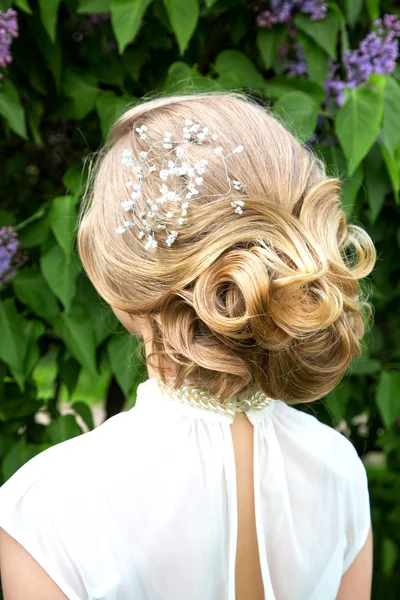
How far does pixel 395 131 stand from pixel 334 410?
708mm

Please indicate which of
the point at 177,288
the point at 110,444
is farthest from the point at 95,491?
the point at 177,288

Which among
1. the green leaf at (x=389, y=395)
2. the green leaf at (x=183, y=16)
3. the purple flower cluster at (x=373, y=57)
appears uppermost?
the green leaf at (x=183, y=16)

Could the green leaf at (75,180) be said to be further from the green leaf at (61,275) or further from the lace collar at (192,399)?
the lace collar at (192,399)

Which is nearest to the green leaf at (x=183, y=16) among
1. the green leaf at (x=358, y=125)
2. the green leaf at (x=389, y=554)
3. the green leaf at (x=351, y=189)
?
the green leaf at (x=358, y=125)

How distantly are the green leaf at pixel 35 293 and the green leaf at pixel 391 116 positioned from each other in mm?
841

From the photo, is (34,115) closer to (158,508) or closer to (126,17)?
(126,17)

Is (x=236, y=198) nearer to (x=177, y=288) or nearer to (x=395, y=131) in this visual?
(x=177, y=288)

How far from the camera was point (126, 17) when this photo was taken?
1.64 m

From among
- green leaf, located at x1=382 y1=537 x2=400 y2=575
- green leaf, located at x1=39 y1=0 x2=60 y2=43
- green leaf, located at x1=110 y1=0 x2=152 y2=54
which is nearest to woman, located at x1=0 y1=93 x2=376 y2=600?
green leaf, located at x1=110 y1=0 x2=152 y2=54

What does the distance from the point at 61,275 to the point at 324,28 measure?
2.68ft

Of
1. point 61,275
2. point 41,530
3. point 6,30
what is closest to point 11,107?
point 6,30

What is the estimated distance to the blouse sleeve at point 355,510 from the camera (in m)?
1.40

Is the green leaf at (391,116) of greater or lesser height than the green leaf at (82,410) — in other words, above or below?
above

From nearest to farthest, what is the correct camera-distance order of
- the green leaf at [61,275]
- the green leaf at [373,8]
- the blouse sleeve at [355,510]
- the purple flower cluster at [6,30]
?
1. the blouse sleeve at [355,510]
2. the purple flower cluster at [6,30]
3. the green leaf at [61,275]
4. the green leaf at [373,8]
